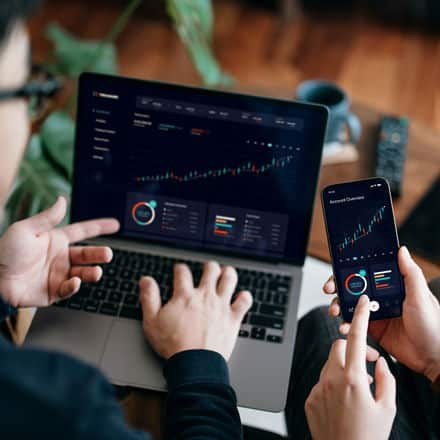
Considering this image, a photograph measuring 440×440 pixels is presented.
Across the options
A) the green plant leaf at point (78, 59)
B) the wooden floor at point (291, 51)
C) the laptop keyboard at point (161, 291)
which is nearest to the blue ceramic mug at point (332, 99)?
the laptop keyboard at point (161, 291)

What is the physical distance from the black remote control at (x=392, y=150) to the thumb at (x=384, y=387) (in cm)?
46

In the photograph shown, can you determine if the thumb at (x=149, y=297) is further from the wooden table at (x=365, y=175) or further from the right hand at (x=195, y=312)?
the wooden table at (x=365, y=175)

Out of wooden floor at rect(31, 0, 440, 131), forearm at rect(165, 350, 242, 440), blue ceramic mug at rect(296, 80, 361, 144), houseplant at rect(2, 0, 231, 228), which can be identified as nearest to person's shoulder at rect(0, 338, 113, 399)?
forearm at rect(165, 350, 242, 440)

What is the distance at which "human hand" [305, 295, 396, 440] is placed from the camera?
76cm

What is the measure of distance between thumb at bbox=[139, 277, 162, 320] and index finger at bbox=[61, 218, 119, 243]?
0.13 m

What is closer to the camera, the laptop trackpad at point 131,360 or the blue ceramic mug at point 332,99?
the laptop trackpad at point 131,360

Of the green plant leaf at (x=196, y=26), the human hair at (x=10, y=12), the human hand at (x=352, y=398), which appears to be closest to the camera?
the human hair at (x=10, y=12)

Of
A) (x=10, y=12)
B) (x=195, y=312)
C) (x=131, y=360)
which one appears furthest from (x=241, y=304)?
(x=10, y=12)

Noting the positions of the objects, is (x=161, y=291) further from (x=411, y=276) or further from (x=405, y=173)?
(x=405, y=173)

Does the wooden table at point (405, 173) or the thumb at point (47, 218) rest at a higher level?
the wooden table at point (405, 173)

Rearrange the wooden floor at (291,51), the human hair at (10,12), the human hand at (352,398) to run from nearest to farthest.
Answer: the human hair at (10,12)
the human hand at (352,398)
the wooden floor at (291,51)

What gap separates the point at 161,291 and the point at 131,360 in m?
0.14

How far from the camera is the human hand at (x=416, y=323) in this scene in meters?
0.88

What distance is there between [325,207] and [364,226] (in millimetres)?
68
